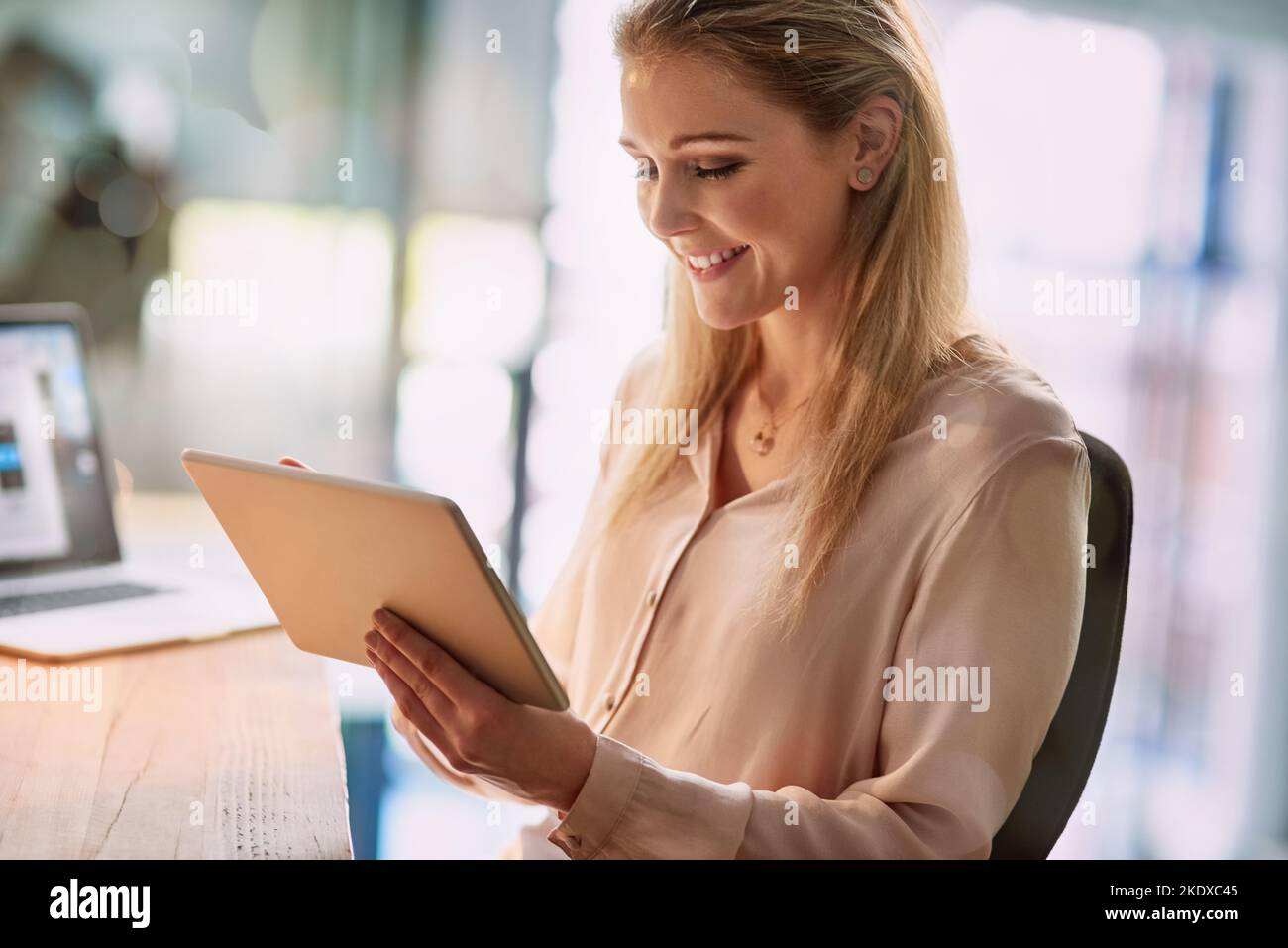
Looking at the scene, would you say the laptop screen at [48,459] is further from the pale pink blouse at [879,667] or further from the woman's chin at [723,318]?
the woman's chin at [723,318]

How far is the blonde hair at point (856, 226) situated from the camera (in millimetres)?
1111

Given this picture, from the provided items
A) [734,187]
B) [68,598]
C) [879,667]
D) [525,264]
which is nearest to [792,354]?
[734,187]

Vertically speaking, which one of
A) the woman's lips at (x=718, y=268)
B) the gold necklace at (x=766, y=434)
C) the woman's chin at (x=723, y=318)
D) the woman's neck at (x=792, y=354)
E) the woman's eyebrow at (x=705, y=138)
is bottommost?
the gold necklace at (x=766, y=434)

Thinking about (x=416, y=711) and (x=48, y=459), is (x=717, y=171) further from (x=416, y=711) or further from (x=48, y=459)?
(x=48, y=459)

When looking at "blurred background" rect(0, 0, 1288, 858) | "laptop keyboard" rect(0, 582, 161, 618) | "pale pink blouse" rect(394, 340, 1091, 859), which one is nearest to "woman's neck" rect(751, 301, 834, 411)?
"pale pink blouse" rect(394, 340, 1091, 859)

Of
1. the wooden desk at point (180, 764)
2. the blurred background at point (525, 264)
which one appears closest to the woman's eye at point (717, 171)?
the wooden desk at point (180, 764)

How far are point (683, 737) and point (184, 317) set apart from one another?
1986mm

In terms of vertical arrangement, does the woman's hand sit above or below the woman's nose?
below

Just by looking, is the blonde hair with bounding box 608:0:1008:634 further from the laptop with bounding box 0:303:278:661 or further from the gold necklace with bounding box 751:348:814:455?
the laptop with bounding box 0:303:278:661

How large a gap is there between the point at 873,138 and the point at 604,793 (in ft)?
2.27

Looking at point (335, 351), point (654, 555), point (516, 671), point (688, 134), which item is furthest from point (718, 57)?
point (335, 351)

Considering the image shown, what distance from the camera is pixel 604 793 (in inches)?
37.9

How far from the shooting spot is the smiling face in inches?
45.0

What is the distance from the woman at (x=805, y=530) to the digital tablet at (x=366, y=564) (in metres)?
0.03
